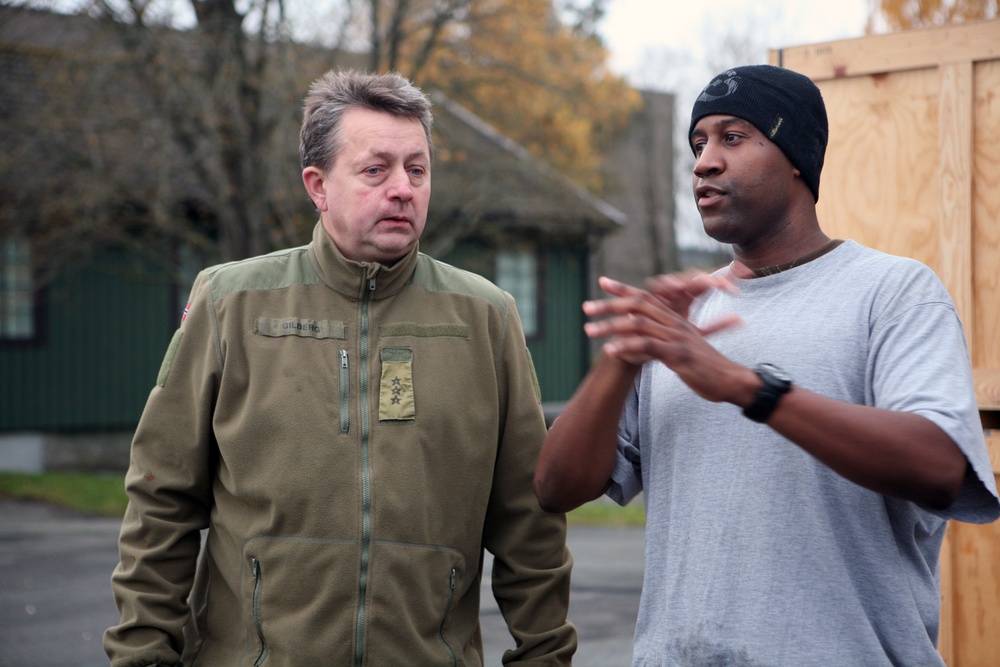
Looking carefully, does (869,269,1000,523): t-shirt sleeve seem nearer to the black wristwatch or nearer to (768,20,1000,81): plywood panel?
the black wristwatch

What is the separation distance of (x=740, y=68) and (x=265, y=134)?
1135 centimetres

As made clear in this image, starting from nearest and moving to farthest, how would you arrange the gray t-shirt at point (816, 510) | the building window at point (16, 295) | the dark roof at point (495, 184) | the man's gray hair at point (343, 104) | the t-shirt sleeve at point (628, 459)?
the gray t-shirt at point (816, 510) < the t-shirt sleeve at point (628, 459) < the man's gray hair at point (343, 104) < the dark roof at point (495, 184) < the building window at point (16, 295)

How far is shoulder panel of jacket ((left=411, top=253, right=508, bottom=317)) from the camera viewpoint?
3.04 meters

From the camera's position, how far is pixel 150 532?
290cm

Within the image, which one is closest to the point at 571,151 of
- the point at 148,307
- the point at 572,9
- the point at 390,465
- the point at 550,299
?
the point at 550,299

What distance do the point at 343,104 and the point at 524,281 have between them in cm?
1812

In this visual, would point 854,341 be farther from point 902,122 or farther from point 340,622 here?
point 902,122

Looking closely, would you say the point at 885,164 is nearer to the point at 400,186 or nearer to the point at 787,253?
the point at 787,253

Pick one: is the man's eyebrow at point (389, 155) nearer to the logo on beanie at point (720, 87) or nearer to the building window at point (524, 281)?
the logo on beanie at point (720, 87)

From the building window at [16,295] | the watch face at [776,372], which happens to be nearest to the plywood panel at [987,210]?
the watch face at [776,372]

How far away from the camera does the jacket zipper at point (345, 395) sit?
2.81 meters

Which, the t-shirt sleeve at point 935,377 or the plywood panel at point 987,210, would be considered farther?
the plywood panel at point 987,210

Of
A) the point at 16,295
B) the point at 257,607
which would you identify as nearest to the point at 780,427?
the point at 257,607

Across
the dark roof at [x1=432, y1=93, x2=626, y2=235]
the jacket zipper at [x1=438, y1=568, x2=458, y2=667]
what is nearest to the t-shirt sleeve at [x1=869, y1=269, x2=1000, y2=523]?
the jacket zipper at [x1=438, y1=568, x2=458, y2=667]
